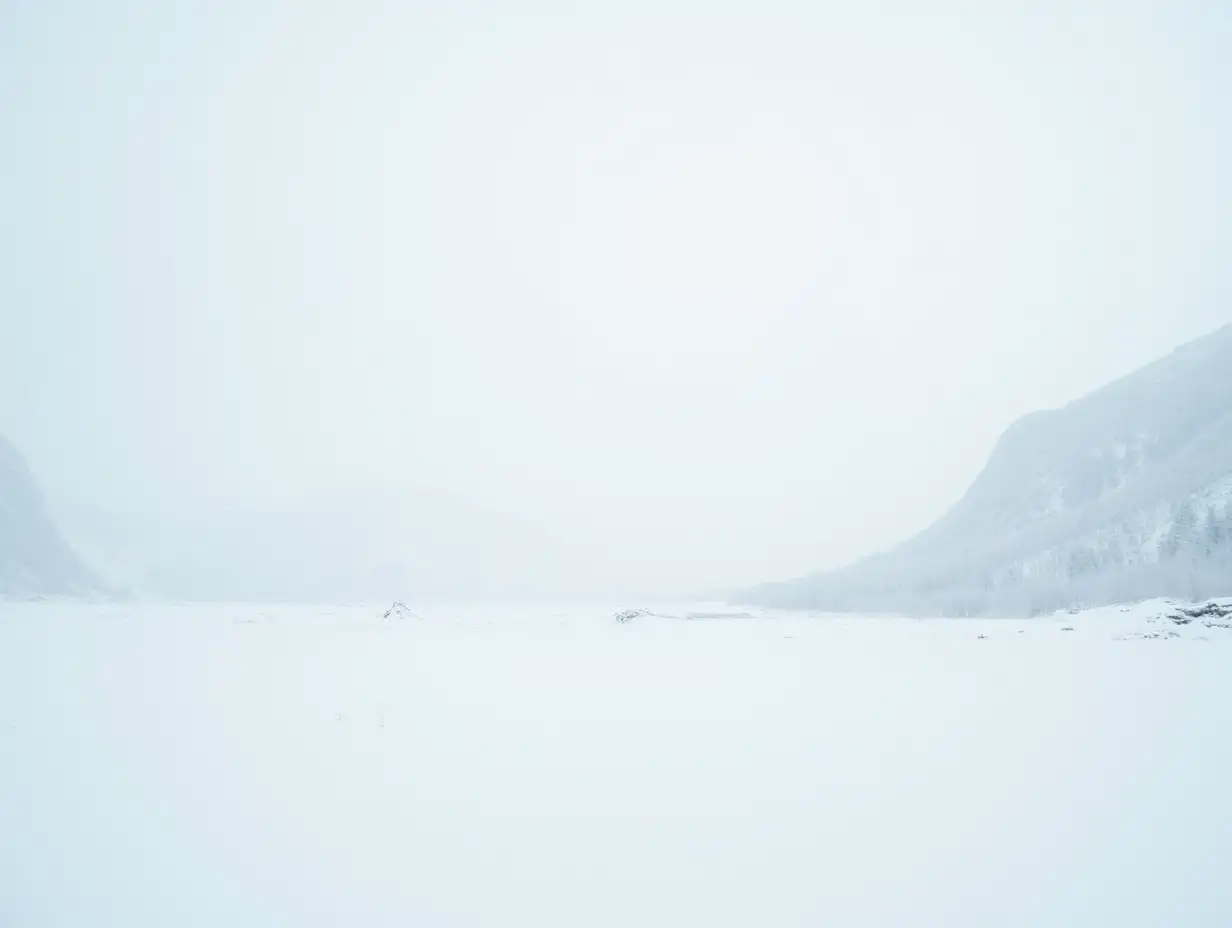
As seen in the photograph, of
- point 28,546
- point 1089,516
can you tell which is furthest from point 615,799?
point 28,546

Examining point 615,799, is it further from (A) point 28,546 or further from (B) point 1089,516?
(A) point 28,546

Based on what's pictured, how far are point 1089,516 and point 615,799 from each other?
6228 centimetres

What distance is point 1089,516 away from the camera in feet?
184

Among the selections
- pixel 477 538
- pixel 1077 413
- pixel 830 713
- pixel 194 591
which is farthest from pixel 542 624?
pixel 477 538

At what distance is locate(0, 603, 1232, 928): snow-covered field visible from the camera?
577cm

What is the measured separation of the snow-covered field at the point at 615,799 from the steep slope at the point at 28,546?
238ft

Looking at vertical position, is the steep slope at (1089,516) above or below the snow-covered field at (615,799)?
above

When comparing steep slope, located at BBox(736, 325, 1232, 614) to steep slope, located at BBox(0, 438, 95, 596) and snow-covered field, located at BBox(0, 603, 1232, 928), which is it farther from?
steep slope, located at BBox(0, 438, 95, 596)

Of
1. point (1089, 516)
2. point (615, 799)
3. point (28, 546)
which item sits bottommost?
point (615, 799)

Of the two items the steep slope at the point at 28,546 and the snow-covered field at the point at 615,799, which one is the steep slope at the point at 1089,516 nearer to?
the snow-covered field at the point at 615,799

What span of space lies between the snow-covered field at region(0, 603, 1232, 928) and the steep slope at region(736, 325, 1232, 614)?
3112cm

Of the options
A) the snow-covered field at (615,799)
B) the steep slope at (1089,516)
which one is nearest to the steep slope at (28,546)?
the snow-covered field at (615,799)

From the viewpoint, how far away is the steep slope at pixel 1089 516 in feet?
141

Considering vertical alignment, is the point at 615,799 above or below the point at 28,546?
below
